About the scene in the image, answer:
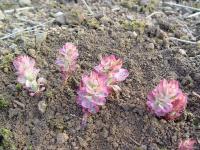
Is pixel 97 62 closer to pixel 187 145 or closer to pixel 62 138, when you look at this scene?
pixel 62 138

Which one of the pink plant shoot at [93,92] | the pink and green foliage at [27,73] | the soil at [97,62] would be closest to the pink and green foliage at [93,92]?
the pink plant shoot at [93,92]

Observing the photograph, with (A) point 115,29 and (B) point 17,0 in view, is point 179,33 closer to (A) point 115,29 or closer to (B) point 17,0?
(A) point 115,29

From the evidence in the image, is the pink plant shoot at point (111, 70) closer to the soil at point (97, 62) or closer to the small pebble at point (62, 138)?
the soil at point (97, 62)

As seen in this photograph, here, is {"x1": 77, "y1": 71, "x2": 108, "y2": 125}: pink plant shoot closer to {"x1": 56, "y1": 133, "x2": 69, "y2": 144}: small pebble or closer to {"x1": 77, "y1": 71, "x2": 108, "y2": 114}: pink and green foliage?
{"x1": 77, "y1": 71, "x2": 108, "y2": 114}: pink and green foliage

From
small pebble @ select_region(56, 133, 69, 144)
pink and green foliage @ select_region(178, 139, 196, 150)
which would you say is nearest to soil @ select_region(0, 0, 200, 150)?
small pebble @ select_region(56, 133, 69, 144)

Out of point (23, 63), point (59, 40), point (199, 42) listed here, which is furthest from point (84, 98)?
point (199, 42)

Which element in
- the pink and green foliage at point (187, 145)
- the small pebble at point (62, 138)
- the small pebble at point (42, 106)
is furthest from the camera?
the small pebble at point (42, 106)

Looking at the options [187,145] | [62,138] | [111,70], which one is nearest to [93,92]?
[111,70]
